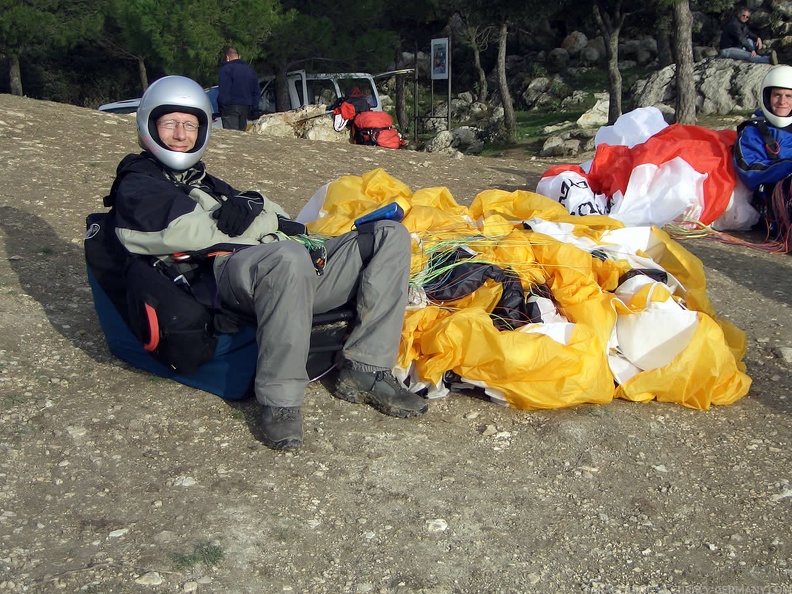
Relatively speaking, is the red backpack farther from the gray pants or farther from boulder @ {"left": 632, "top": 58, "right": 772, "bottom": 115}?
the gray pants

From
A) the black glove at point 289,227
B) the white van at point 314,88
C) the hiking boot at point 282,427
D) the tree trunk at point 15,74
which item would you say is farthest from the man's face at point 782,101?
the tree trunk at point 15,74

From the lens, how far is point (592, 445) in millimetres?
2859

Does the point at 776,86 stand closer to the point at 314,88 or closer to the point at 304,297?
the point at 304,297

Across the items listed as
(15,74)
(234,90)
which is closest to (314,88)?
(234,90)

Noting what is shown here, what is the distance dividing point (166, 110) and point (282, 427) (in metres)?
1.23

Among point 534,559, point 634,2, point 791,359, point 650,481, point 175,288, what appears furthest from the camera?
point 634,2

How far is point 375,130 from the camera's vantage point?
37.4ft

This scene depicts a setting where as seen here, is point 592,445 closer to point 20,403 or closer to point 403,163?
point 20,403

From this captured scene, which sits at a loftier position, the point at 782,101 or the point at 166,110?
the point at 166,110

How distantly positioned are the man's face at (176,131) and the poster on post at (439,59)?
12.3 meters

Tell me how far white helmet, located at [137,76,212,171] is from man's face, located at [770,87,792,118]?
12.5 feet

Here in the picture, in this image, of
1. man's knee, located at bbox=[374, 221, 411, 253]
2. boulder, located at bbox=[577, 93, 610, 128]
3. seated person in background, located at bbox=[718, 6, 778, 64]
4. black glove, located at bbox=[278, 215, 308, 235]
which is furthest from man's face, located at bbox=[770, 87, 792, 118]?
boulder, located at bbox=[577, 93, 610, 128]

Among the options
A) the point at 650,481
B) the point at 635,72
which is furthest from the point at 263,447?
the point at 635,72

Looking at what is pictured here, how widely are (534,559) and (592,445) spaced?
2.28ft
